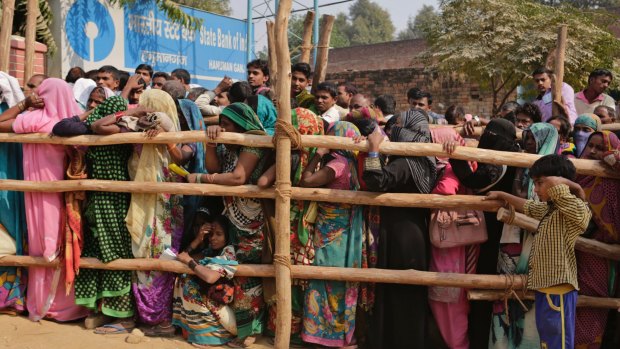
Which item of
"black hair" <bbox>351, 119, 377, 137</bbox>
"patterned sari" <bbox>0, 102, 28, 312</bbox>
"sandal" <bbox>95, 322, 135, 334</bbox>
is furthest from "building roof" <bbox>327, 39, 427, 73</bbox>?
"sandal" <bbox>95, 322, 135, 334</bbox>

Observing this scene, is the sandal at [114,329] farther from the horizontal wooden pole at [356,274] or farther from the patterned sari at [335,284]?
the patterned sari at [335,284]

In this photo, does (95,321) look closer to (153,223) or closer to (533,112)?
(153,223)

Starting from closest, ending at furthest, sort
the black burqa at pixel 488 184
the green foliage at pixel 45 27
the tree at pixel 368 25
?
the black burqa at pixel 488 184
the green foliage at pixel 45 27
the tree at pixel 368 25

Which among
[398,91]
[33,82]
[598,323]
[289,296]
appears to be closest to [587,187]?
[598,323]

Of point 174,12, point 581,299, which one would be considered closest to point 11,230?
point 581,299

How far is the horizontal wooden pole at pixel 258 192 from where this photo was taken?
4090 mm

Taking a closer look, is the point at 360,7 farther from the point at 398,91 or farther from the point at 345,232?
the point at 345,232

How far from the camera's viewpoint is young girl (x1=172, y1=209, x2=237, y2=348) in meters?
4.35

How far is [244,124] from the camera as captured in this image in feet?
14.5

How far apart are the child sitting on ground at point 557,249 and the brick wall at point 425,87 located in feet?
39.9

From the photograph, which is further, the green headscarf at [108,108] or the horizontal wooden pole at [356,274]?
the green headscarf at [108,108]

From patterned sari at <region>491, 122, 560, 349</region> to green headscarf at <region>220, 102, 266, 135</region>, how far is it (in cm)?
183

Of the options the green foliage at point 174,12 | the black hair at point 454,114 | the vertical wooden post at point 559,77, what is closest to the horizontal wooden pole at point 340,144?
the vertical wooden post at point 559,77

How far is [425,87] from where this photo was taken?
17094mm
